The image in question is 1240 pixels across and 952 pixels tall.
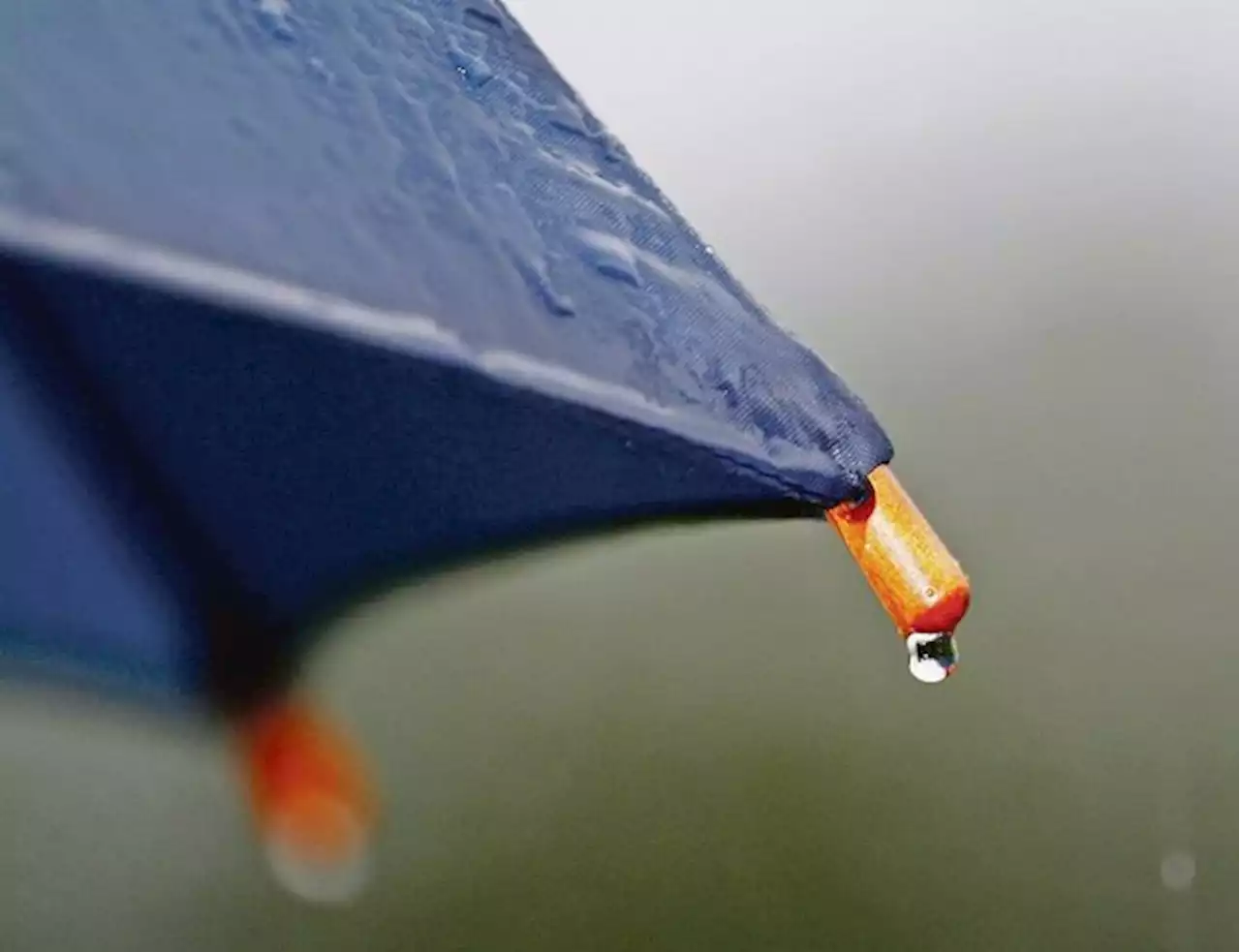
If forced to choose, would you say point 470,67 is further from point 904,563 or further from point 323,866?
point 323,866

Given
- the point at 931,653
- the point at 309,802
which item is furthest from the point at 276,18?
the point at 309,802

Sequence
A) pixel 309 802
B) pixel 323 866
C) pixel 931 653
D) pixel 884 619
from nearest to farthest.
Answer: pixel 931 653, pixel 309 802, pixel 323 866, pixel 884 619

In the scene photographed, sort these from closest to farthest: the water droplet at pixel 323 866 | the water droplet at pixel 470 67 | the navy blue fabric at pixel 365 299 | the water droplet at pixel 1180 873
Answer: the navy blue fabric at pixel 365 299, the water droplet at pixel 470 67, the water droplet at pixel 323 866, the water droplet at pixel 1180 873

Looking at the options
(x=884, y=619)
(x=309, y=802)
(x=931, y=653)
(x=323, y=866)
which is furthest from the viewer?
(x=884, y=619)

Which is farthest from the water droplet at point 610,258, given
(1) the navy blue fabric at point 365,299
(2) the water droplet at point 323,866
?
(2) the water droplet at point 323,866

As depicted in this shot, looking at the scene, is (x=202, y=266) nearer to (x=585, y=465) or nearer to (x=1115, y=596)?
(x=585, y=465)

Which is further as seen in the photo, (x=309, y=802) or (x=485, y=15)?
(x=309, y=802)

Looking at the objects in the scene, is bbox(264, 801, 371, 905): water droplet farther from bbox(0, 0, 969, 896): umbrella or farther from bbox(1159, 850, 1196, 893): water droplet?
bbox(1159, 850, 1196, 893): water droplet

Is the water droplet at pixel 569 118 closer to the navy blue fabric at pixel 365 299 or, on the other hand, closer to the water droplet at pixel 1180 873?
the navy blue fabric at pixel 365 299
